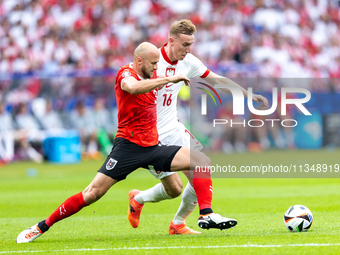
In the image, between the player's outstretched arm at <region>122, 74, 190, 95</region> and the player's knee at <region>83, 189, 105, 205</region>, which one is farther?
the player's knee at <region>83, 189, 105, 205</region>

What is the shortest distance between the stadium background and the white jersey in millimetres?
1359

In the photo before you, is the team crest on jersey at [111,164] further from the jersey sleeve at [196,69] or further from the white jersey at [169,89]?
the jersey sleeve at [196,69]

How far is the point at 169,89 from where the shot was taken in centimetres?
644

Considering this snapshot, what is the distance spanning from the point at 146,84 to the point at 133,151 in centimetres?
93

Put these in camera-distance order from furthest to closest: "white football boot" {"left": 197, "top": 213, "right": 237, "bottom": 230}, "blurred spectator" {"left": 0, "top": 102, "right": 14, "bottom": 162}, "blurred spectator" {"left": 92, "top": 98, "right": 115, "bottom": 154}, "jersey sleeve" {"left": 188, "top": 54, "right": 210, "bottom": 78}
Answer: "blurred spectator" {"left": 92, "top": 98, "right": 115, "bottom": 154}, "blurred spectator" {"left": 0, "top": 102, "right": 14, "bottom": 162}, "jersey sleeve" {"left": 188, "top": 54, "right": 210, "bottom": 78}, "white football boot" {"left": 197, "top": 213, "right": 237, "bottom": 230}

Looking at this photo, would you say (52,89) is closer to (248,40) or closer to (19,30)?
(19,30)

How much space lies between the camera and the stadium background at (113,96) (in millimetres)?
6426

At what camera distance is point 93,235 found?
6.29 m

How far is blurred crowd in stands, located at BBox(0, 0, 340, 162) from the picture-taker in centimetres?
1819

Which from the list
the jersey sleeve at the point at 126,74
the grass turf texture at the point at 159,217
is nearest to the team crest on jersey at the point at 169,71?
the jersey sleeve at the point at 126,74

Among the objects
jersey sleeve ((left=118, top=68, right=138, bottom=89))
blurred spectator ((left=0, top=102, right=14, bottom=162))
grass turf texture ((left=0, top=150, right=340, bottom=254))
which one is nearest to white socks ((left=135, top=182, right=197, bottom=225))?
grass turf texture ((left=0, top=150, right=340, bottom=254))

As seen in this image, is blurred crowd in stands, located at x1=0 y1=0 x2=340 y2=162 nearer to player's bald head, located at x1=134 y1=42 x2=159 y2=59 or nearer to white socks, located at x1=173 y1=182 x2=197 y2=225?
white socks, located at x1=173 y1=182 x2=197 y2=225

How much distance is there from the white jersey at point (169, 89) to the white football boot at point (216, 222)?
4.35ft

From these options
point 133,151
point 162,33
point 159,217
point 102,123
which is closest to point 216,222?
point 133,151
